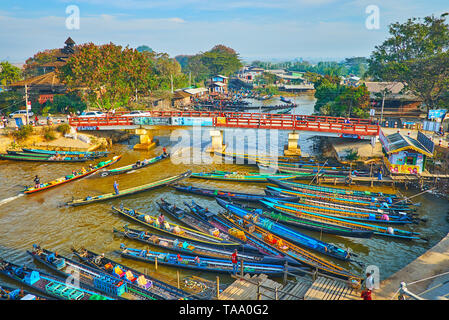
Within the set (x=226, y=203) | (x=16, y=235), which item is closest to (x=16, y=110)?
(x=16, y=235)

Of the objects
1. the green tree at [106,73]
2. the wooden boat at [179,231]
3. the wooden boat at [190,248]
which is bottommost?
the wooden boat at [190,248]

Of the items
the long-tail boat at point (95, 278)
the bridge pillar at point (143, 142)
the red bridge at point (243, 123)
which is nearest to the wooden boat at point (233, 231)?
the long-tail boat at point (95, 278)

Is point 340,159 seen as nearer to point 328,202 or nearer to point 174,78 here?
point 328,202

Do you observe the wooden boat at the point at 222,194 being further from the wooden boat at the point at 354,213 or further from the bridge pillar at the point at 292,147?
the bridge pillar at the point at 292,147

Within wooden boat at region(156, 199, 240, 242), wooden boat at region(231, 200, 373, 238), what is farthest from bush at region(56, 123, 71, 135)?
wooden boat at region(231, 200, 373, 238)

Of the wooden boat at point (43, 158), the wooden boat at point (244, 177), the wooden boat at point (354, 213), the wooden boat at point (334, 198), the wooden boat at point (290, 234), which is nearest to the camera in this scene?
the wooden boat at point (290, 234)

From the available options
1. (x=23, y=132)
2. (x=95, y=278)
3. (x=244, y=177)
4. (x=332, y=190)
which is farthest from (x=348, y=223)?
(x=23, y=132)

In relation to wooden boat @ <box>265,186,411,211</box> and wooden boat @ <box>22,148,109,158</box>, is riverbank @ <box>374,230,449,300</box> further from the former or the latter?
wooden boat @ <box>22,148,109,158</box>
